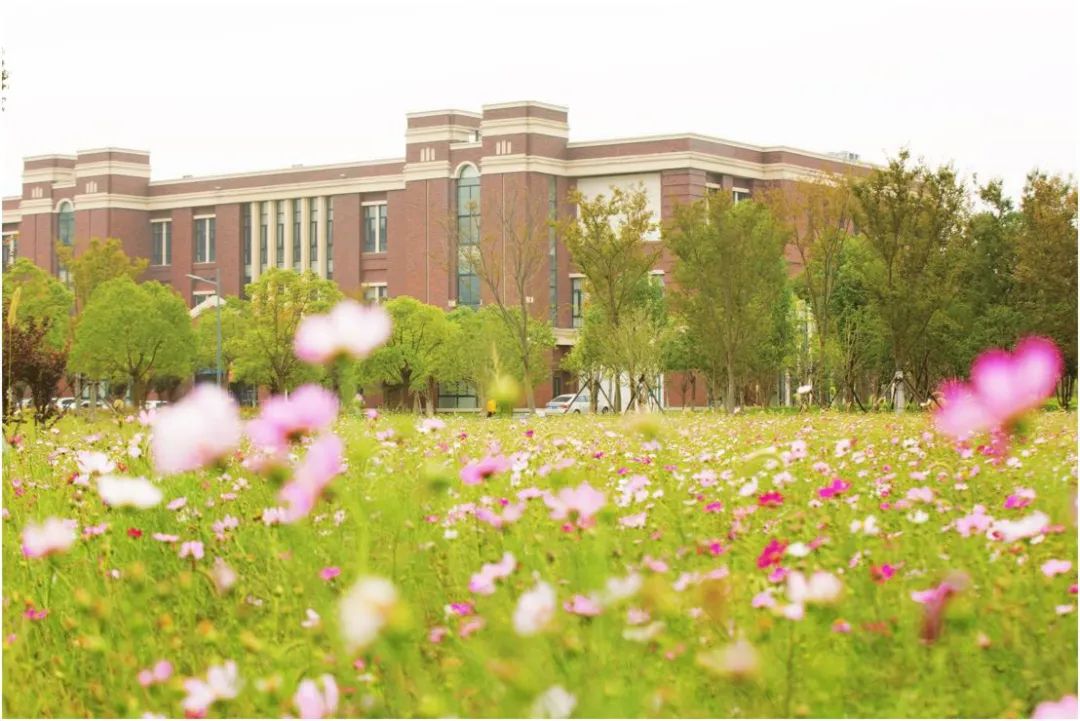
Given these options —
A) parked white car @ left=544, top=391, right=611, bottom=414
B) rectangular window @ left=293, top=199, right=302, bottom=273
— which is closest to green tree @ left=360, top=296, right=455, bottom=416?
parked white car @ left=544, top=391, right=611, bottom=414

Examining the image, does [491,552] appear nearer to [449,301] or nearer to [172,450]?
[172,450]

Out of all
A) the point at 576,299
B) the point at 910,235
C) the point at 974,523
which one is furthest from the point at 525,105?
the point at 974,523

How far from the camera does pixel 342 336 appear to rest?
8.86 ft

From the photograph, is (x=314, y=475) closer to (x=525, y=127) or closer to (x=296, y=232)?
(x=525, y=127)

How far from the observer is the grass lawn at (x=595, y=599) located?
2.93m

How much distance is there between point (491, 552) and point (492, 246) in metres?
53.8

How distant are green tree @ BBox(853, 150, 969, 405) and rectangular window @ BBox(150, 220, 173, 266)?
5327 cm

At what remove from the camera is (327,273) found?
72.3 m

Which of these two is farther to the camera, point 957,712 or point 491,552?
point 491,552

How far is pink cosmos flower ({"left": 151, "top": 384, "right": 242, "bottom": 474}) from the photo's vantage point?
105 inches

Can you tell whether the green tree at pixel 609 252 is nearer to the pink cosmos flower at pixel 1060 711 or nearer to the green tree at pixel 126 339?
the green tree at pixel 126 339

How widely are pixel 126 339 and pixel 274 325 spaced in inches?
175

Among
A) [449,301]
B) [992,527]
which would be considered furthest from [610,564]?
[449,301]

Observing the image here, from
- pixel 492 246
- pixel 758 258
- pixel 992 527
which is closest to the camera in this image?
pixel 992 527
